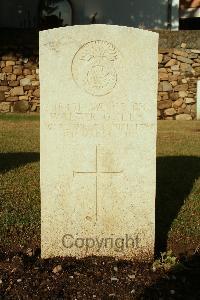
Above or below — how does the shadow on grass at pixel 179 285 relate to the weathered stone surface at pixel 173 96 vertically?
below

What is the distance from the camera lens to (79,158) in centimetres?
423

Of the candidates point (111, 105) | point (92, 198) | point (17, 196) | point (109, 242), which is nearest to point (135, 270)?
point (109, 242)

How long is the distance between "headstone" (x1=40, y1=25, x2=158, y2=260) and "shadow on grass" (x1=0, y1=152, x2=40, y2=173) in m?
3.42

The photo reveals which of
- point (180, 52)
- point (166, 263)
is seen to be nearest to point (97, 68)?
point (166, 263)

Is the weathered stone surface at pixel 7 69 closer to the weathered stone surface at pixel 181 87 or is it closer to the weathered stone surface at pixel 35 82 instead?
the weathered stone surface at pixel 35 82

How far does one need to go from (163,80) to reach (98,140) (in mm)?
11358

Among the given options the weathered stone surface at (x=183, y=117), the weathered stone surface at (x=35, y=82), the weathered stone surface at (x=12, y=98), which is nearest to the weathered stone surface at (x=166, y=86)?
the weathered stone surface at (x=183, y=117)

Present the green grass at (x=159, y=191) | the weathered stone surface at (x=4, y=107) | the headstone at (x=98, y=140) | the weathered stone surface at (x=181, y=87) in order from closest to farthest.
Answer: the headstone at (x=98, y=140) → the green grass at (x=159, y=191) → the weathered stone surface at (x=181, y=87) → the weathered stone surface at (x=4, y=107)

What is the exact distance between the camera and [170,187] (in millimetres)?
6898

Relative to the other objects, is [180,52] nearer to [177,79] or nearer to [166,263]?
[177,79]

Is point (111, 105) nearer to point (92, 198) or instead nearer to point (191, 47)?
point (92, 198)

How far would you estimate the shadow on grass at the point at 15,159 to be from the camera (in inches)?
309

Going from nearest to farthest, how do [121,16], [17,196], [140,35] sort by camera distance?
[140,35] → [17,196] → [121,16]

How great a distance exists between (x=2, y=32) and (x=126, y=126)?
1196 centimetres
